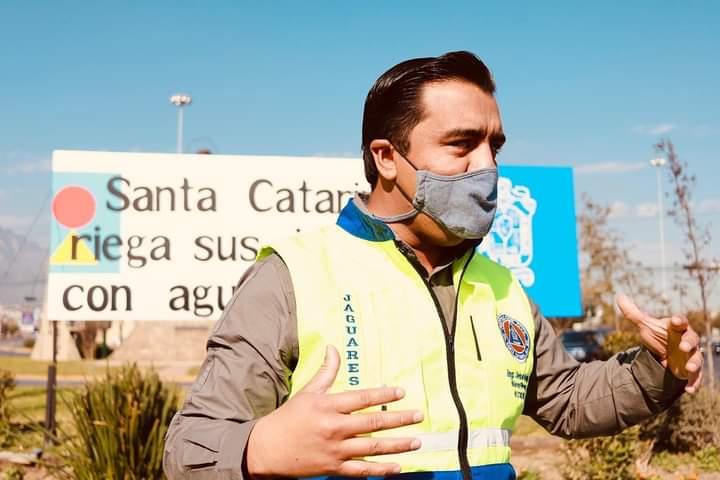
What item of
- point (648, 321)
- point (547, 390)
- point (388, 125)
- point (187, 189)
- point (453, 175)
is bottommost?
point (547, 390)

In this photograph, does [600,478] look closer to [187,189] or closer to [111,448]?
[111,448]

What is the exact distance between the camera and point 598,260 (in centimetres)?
2277

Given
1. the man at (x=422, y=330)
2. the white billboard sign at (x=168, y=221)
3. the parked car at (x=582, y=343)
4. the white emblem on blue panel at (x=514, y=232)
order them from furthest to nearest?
1. the parked car at (x=582, y=343)
2. the white emblem on blue panel at (x=514, y=232)
3. the white billboard sign at (x=168, y=221)
4. the man at (x=422, y=330)

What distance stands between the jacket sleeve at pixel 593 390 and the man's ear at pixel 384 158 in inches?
25.5

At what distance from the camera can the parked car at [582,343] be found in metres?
21.3

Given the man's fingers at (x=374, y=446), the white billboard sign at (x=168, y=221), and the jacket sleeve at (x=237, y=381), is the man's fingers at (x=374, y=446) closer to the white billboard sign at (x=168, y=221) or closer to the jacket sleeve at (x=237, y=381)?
the jacket sleeve at (x=237, y=381)

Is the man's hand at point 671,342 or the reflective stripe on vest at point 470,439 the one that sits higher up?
the man's hand at point 671,342

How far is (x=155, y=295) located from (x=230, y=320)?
426 cm

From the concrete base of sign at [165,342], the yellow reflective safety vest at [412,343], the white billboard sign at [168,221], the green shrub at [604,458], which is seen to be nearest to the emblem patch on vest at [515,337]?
the yellow reflective safety vest at [412,343]

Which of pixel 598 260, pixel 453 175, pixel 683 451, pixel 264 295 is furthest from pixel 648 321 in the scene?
pixel 598 260

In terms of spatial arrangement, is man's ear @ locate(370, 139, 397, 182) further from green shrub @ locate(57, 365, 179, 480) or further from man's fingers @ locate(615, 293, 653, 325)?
green shrub @ locate(57, 365, 179, 480)

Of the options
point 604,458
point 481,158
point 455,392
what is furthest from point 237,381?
point 604,458

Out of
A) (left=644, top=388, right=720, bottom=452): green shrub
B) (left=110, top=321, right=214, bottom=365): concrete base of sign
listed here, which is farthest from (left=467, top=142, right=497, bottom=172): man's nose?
(left=110, top=321, right=214, bottom=365): concrete base of sign

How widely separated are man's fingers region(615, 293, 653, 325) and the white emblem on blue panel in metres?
4.48
